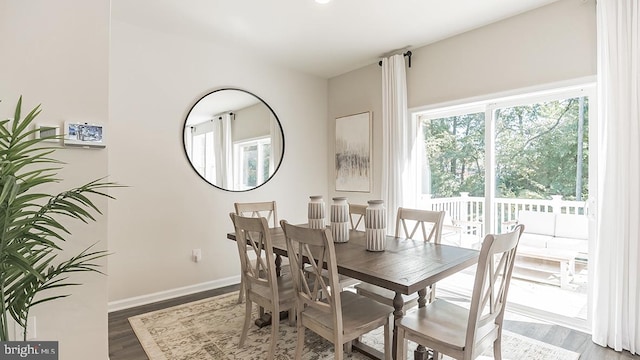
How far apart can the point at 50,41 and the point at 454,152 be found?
3.55m

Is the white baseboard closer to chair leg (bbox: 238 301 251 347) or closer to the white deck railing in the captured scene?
chair leg (bbox: 238 301 251 347)

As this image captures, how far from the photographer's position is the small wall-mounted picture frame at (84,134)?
1832 millimetres

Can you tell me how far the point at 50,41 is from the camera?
5.92 feet

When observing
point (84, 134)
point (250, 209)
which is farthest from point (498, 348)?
point (84, 134)

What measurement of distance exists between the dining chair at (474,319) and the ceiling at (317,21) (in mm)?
2140

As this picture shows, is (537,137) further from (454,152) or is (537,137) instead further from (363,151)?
(363,151)

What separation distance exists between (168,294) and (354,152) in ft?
9.33

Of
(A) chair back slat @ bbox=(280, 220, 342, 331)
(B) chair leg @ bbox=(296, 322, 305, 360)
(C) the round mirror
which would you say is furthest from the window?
(B) chair leg @ bbox=(296, 322, 305, 360)

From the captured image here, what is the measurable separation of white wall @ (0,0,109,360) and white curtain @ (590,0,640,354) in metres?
3.50

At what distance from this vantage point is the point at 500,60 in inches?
119

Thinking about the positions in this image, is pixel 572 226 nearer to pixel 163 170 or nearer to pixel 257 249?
pixel 257 249

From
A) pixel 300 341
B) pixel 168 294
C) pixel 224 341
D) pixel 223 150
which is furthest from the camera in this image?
pixel 223 150

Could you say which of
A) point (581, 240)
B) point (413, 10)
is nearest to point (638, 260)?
point (581, 240)

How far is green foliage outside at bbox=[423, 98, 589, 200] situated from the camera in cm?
275
